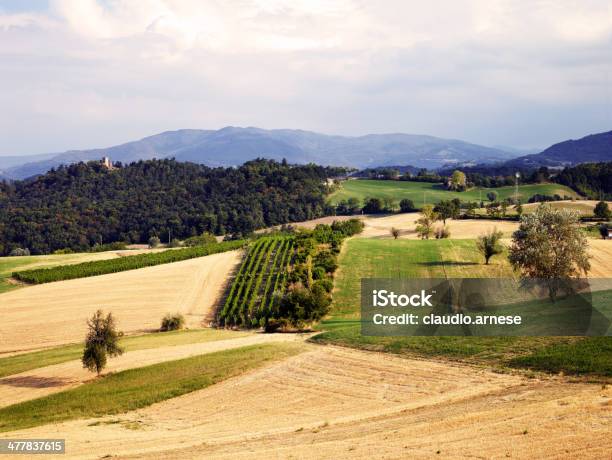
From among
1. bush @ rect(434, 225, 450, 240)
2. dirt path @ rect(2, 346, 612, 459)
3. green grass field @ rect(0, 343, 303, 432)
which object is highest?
bush @ rect(434, 225, 450, 240)

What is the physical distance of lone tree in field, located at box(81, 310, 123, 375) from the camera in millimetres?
35438

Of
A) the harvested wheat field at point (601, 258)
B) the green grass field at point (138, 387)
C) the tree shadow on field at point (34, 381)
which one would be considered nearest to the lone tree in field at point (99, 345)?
the green grass field at point (138, 387)

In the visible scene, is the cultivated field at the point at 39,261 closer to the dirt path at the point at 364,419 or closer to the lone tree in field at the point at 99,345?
the lone tree in field at the point at 99,345

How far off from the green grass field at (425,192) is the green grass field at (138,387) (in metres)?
111

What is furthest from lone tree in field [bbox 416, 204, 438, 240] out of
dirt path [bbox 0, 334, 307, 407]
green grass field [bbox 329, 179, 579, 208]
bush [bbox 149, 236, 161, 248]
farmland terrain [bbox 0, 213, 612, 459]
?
bush [bbox 149, 236, 161, 248]

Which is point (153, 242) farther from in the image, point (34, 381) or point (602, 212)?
point (34, 381)

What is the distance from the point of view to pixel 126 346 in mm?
43750

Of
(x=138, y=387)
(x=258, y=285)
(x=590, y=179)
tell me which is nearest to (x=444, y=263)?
(x=258, y=285)

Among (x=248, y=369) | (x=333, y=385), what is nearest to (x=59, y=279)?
(x=248, y=369)

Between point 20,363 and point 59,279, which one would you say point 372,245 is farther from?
point 20,363

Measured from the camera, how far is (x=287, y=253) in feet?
246

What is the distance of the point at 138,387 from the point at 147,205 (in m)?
128

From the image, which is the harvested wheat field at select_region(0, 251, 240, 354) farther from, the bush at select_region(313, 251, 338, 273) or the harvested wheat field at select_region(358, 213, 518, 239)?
the harvested wheat field at select_region(358, 213, 518, 239)

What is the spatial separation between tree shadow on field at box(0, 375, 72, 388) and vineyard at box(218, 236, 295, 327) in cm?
1938
